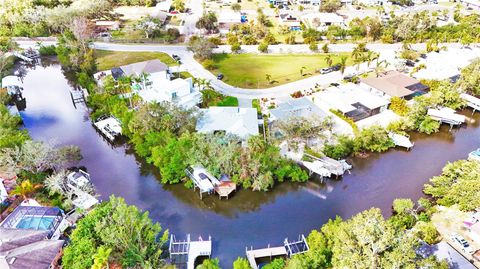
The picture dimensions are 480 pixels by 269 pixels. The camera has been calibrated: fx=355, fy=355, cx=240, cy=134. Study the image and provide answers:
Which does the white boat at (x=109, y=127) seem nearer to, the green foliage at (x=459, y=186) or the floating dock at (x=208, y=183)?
the floating dock at (x=208, y=183)

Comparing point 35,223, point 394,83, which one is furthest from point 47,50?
point 394,83

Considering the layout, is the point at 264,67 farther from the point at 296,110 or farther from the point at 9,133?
the point at 9,133

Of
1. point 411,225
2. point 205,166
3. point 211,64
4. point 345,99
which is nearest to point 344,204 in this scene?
point 411,225

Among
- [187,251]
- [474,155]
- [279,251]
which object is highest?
[187,251]

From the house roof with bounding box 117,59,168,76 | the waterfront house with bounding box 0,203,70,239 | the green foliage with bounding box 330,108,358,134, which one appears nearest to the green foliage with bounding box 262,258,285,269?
the waterfront house with bounding box 0,203,70,239

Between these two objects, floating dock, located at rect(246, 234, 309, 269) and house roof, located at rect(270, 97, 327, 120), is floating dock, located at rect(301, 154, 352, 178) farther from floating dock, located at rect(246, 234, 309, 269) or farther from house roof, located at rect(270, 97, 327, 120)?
floating dock, located at rect(246, 234, 309, 269)

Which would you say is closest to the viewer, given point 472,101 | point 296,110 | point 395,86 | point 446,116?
point 296,110
